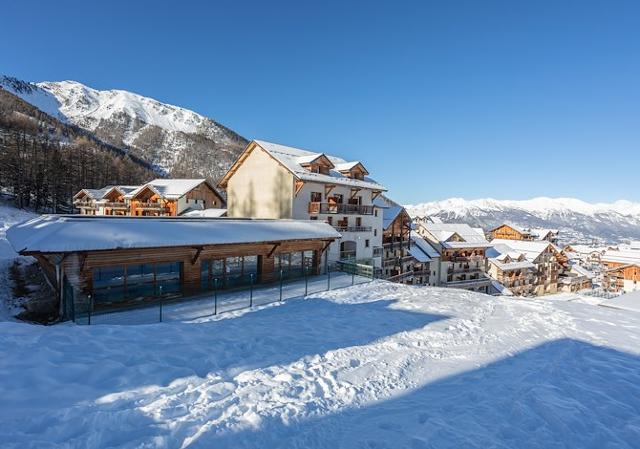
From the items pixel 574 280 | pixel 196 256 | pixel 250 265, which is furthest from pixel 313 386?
pixel 574 280

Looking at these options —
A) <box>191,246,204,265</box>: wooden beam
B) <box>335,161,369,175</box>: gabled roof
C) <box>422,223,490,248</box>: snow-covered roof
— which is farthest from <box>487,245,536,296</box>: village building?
<box>191,246,204,265</box>: wooden beam

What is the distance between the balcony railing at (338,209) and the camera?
27469 mm

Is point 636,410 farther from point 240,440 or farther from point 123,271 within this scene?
point 123,271

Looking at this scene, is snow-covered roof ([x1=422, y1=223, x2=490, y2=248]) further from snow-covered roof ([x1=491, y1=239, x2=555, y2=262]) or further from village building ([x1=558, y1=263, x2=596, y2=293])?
village building ([x1=558, y1=263, x2=596, y2=293])

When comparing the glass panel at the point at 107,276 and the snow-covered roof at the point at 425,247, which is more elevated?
the glass panel at the point at 107,276

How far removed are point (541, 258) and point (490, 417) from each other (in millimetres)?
71808

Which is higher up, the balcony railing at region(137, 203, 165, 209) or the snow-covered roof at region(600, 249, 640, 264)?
the balcony railing at region(137, 203, 165, 209)

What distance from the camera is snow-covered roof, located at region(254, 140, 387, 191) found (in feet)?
88.1

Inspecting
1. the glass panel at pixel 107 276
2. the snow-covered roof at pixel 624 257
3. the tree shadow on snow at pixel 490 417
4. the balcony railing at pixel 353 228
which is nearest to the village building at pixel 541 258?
the snow-covered roof at pixel 624 257

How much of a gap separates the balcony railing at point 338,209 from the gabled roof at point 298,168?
1.91 metres

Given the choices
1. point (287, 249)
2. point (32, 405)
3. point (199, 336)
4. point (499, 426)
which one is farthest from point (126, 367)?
point (287, 249)

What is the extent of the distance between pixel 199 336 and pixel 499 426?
7592 millimetres

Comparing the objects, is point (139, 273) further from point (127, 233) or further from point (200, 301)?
point (200, 301)

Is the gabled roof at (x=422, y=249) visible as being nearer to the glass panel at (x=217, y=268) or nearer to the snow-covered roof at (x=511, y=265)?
the snow-covered roof at (x=511, y=265)
